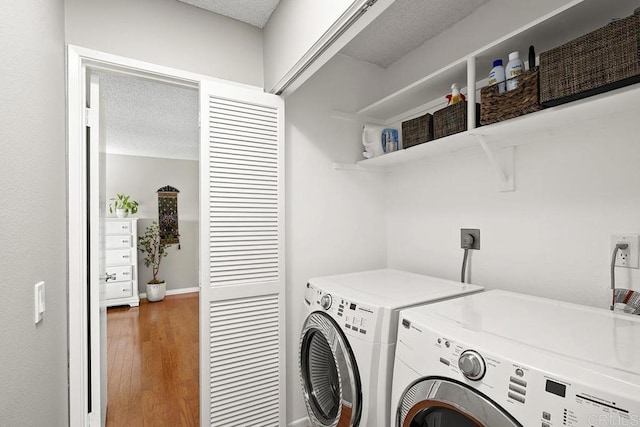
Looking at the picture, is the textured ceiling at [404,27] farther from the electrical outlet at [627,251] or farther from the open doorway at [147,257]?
the electrical outlet at [627,251]

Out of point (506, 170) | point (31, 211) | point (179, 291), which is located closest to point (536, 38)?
point (506, 170)

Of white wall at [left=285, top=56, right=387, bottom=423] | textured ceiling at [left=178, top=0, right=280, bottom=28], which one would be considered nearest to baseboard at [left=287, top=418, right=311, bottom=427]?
white wall at [left=285, top=56, right=387, bottom=423]

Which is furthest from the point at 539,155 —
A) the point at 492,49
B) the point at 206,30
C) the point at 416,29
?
the point at 206,30

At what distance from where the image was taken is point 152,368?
111 inches

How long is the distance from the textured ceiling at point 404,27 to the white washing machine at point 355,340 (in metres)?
1.49

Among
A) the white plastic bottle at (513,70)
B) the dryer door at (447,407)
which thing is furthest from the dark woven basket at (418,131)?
the dryer door at (447,407)

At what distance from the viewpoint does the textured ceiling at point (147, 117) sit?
2.87 metres

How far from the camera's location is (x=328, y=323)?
1.42 meters

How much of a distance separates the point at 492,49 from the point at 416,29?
64 centimetres

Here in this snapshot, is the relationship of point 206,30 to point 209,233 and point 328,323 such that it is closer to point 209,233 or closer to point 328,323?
point 209,233

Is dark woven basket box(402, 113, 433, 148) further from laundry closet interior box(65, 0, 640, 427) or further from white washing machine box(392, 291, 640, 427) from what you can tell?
white washing machine box(392, 291, 640, 427)

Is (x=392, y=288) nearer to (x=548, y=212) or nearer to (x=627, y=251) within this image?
(x=548, y=212)

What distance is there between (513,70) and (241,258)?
5.15 feet

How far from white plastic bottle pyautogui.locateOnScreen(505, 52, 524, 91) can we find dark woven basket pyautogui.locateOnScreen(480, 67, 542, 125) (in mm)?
23
